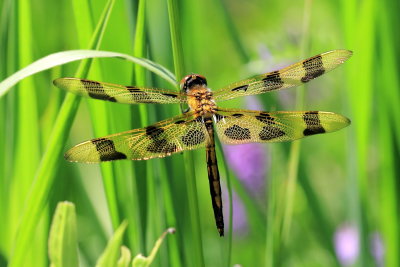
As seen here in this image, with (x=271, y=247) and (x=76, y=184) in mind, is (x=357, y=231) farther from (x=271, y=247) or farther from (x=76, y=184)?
(x=76, y=184)

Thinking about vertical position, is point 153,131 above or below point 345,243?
above

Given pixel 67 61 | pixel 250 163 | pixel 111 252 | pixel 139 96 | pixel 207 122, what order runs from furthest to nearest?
pixel 250 163 → pixel 207 122 → pixel 139 96 → pixel 67 61 → pixel 111 252

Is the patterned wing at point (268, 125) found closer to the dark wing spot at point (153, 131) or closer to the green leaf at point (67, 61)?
the dark wing spot at point (153, 131)

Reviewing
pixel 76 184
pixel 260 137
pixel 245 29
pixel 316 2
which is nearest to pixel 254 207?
pixel 260 137

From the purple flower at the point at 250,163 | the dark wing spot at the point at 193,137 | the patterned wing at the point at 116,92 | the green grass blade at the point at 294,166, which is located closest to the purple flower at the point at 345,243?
the purple flower at the point at 250,163

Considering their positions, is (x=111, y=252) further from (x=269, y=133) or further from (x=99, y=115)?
(x=269, y=133)

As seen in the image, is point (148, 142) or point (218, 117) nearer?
point (148, 142)

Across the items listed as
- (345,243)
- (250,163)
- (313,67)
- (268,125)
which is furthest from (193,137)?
(345,243)
